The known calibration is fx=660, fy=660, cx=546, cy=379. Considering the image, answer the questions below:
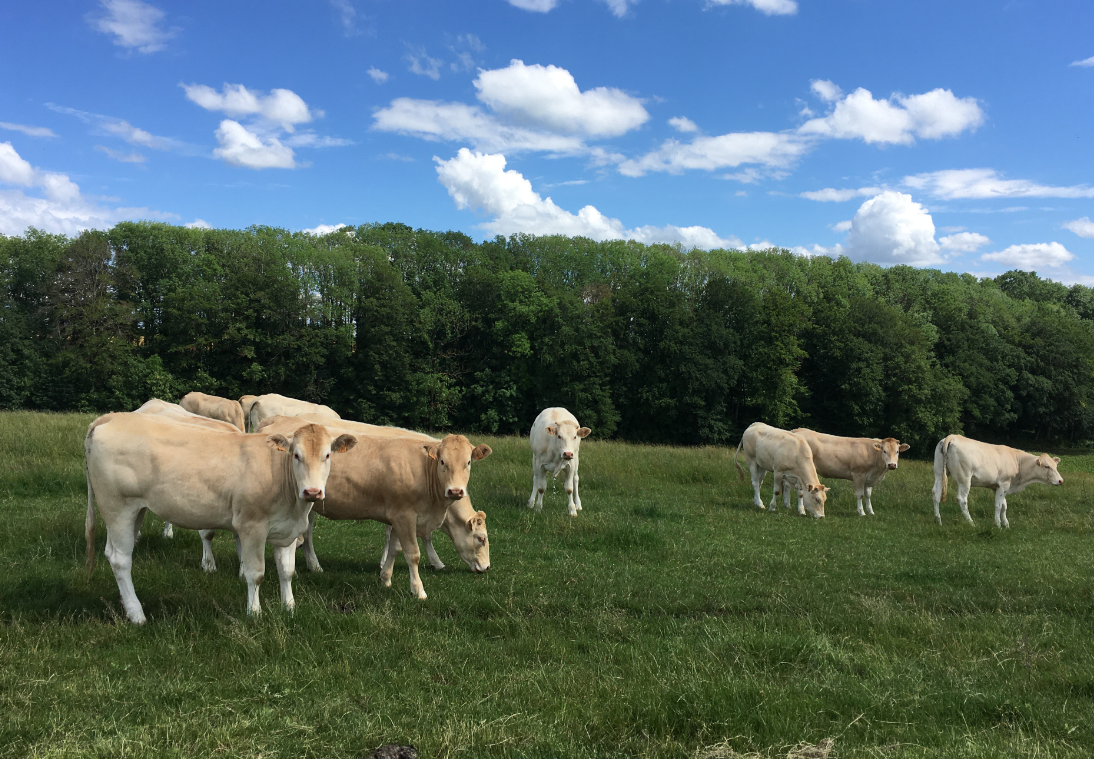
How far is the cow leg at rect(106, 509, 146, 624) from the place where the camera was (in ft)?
→ 21.5

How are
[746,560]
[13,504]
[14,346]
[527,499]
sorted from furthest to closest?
[14,346] → [527,499] → [13,504] → [746,560]

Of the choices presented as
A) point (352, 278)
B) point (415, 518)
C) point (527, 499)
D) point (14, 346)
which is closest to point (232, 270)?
point (352, 278)

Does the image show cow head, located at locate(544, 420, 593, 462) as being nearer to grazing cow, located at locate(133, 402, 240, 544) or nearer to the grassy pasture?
the grassy pasture

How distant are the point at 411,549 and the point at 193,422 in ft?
10.6

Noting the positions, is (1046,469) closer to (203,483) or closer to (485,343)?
(203,483)

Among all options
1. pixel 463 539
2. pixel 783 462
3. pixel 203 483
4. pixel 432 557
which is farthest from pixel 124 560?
pixel 783 462

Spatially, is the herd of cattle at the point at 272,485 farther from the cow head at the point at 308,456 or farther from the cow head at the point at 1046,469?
the cow head at the point at 1046,469

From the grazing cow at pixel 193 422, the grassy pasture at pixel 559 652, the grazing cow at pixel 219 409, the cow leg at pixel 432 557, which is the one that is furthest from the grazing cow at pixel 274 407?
the cow leg at pixel 432 557

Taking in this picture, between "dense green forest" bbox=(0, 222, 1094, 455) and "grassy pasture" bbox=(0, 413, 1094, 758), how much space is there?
126ft

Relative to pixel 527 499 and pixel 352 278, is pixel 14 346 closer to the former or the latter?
pixel 352 278

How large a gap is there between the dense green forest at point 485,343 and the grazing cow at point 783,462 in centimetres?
3083

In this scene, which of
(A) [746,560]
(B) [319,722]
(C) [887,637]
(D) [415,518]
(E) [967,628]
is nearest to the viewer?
(B) [319,722]

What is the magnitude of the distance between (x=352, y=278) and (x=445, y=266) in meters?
8.89

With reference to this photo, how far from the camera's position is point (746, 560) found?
10.3 m
